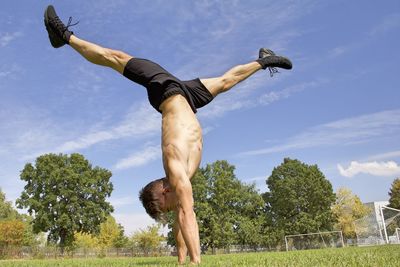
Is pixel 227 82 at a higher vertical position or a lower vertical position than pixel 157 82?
higher

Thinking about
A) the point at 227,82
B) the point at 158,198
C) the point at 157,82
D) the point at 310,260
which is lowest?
the point at 310,260

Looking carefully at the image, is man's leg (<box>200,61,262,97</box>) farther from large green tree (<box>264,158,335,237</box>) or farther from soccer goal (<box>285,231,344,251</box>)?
large green tree (<box>264,158,335,237</box>)

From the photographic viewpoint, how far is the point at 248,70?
5.96 meters

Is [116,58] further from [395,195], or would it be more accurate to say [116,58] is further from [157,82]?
[395,195]

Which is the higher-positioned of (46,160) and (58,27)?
(46,160)

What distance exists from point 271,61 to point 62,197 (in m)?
47.0

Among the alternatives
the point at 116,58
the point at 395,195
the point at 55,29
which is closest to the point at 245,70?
the point at 116,58

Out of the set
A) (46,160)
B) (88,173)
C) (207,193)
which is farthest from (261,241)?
(46,160)

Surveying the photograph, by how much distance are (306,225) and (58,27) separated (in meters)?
49.1

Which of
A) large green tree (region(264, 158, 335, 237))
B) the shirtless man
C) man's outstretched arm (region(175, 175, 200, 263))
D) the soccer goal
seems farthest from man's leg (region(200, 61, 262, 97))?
large green tree (region(264, 158, 335, 237))

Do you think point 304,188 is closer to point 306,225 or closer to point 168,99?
point 306,225

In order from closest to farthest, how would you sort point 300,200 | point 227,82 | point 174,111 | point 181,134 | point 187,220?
point 187,220 < point 181,134 < point 174,111 < point 227,82 < point 300,200

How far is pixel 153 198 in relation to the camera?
450cm

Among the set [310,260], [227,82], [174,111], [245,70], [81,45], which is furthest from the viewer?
[245,70]
